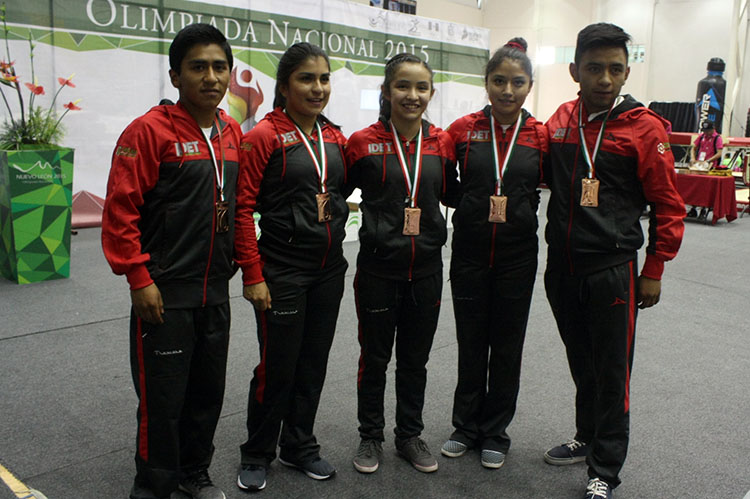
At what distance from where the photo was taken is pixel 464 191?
2270mm

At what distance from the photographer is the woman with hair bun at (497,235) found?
220 centimetres

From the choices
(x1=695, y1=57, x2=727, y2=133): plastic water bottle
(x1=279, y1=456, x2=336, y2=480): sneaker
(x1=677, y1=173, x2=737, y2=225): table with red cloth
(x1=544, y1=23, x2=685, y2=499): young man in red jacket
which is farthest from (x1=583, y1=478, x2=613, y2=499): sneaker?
(x1=695, y1=57, x2=727, y2=133): plastic water bottle

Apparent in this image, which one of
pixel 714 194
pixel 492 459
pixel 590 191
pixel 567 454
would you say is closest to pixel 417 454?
Result: pixel 492 459

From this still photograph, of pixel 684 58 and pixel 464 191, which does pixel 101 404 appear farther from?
pixel 684 58

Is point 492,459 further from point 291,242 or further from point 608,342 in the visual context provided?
point 291,242

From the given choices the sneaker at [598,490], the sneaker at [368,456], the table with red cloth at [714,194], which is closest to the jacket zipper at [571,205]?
the sneaker at [598,490]

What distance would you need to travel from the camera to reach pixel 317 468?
222 cm

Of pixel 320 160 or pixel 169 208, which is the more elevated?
pixel 320 160

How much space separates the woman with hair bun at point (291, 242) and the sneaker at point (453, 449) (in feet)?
1.49

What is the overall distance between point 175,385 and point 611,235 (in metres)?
1.38

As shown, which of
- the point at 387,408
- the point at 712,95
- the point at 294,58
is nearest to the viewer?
the point at 294,58

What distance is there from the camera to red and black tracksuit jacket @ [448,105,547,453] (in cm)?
221

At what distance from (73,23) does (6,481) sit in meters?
5.55

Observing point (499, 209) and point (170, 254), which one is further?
point (499, 209)
